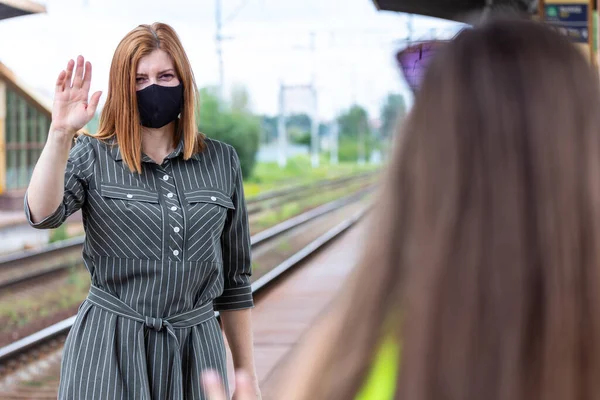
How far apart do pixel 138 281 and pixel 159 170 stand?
1.06 ft

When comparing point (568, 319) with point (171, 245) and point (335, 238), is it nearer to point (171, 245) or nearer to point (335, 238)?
point (171, 245)

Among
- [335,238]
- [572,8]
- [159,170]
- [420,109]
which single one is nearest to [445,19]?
[572,8]

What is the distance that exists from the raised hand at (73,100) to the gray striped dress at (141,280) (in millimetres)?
170

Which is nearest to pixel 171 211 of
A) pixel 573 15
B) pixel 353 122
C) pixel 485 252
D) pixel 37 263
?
pixel 485 252

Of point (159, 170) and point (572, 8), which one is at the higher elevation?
point (572, 8)

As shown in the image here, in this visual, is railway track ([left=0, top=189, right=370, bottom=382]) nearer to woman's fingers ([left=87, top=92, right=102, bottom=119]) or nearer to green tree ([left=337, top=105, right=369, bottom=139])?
woman's fingers ([left=87, top=92, right=102, bottom=119])

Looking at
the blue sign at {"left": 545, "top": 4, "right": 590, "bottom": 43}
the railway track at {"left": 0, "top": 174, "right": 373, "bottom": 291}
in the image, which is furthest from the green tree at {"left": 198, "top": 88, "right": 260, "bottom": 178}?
the blue sign at {"left": 545, "top": 4, "right": 590, "bottom": 43}

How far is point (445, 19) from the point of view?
12.6 m

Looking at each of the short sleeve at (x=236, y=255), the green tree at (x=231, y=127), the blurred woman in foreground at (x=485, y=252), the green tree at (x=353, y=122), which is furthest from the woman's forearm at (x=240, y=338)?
the green tree at (x=353, y=122)

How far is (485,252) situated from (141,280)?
5.13 feet

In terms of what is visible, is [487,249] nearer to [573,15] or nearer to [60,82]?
[60,82]

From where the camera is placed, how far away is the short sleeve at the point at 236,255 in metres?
2.54

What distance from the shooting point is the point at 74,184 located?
7.40 feet

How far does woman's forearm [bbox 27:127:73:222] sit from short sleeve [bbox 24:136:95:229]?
33 millimetres
